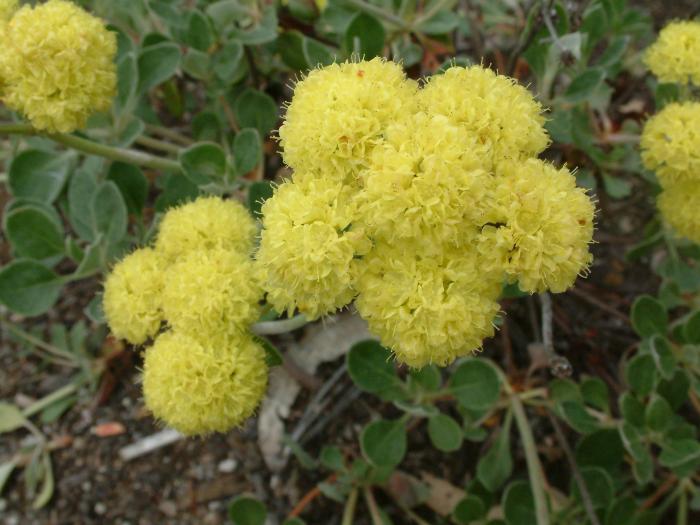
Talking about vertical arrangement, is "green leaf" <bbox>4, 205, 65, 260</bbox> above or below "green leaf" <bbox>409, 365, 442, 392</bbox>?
below

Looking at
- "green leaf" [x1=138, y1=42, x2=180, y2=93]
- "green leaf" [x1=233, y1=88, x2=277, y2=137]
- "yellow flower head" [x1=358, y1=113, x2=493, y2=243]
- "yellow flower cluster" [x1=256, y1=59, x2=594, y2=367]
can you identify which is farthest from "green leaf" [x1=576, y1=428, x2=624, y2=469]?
"green leaf" [x1=138, y1=42, x2=180, y2=93]

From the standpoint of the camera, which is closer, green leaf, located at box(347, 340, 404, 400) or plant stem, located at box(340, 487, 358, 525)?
green leaf, located at box(347, 340, 404, 400)

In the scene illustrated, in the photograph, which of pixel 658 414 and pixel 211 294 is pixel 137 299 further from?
pixel 658 414

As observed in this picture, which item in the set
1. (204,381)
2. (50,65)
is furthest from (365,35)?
(204,381)

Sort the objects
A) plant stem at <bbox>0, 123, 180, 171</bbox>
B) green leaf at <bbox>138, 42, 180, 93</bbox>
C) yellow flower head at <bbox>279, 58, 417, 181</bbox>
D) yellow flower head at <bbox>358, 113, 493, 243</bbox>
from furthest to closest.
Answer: green leaf at <bbox>138, 42, 180, 93</bbox> < plant stem at <bbox>0, 123, 180, 171</bbox> < yellow flower head at <bbox>279, 58, 417, 181</bbox> < yellow flower head at <bbox>358, 113, 493, 243</bbox>

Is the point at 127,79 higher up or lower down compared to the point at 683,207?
lower down

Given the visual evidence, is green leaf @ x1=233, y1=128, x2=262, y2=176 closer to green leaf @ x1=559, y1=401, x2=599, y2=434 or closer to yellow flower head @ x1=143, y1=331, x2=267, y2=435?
yellow flower head @ x1=143, y1=331, x2=267, y2=435

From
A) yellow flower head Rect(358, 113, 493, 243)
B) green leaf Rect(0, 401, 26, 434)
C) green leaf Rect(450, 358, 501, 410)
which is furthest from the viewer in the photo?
green leaf Rect(0, 401, 26, 434)

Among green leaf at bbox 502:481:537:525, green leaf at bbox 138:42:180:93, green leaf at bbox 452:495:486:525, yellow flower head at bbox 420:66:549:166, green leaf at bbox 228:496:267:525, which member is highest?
yellow flower head at bbox 420:66:549:166
